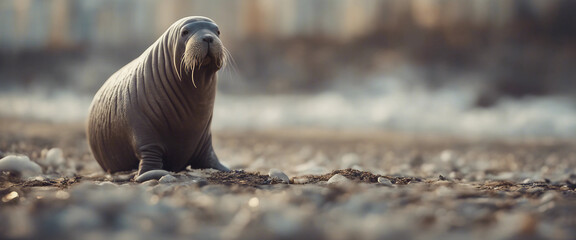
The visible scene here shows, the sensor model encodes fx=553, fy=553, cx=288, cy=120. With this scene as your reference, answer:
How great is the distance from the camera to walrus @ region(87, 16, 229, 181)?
15.3ft

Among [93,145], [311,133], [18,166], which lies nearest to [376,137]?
[311,133]

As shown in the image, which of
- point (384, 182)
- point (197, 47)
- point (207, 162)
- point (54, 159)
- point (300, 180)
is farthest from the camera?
point (54, 159)

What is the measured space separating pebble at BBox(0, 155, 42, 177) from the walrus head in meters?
1.49

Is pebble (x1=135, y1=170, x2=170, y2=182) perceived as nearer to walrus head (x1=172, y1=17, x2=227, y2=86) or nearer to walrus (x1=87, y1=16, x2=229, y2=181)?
walrus (x1=87, y1=16, x2=229, y2=181)

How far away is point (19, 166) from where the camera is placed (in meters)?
4.64

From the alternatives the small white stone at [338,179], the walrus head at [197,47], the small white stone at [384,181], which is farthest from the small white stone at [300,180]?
the walrus head at [197,47]

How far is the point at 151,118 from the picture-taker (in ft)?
15.6

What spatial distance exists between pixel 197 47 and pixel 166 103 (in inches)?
25.9

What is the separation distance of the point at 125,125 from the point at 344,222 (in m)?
3.00

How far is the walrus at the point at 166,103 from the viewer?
15.3ft

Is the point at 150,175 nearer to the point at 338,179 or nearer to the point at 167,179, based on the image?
the point at 167,179

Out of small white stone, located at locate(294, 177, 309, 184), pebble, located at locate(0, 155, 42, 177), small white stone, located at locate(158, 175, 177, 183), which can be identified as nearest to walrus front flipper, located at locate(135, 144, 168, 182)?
small white stone, located at locate(158, 175, 177, 183)

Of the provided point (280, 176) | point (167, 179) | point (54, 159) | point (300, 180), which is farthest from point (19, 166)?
point (300, 180)

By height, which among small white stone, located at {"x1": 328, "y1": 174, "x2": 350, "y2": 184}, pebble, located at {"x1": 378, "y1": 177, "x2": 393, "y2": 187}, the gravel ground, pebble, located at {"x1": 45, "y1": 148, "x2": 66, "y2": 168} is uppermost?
the gravel ground
